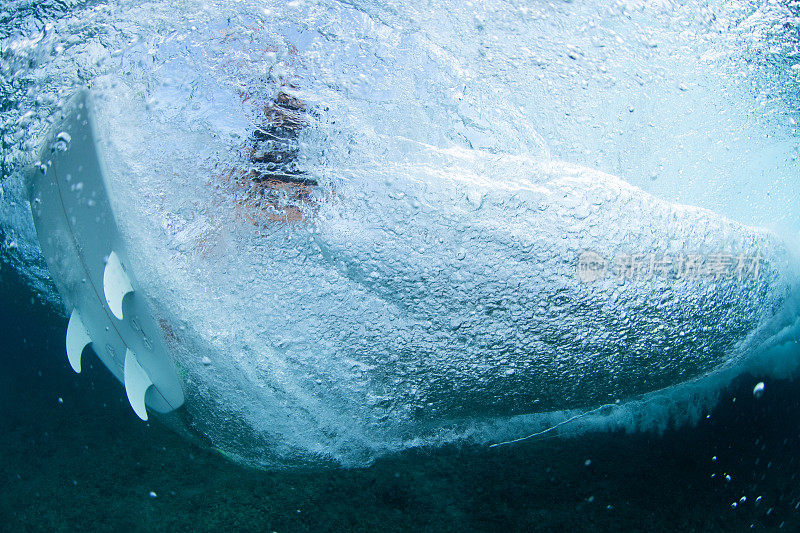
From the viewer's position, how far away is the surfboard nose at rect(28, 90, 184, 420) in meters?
1.05

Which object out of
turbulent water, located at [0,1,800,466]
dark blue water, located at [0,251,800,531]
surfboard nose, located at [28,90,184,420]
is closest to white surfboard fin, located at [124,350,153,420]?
surfboard nose, located at [28,90,184,420]

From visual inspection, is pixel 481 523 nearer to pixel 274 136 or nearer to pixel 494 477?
pixel 494 477

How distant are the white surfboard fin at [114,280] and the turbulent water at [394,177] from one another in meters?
0.06

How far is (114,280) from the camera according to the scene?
3.54 ft

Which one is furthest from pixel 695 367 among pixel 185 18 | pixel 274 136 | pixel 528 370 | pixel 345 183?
pixel 185 18

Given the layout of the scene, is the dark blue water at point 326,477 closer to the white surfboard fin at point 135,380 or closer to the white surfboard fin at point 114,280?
the white surfboard fin at point 135,380

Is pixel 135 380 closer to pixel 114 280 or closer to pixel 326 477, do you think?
pixel 114 280

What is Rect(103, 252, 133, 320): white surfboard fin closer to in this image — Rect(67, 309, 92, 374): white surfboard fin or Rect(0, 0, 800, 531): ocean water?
Rect(0, 0, 800, 531): ocean water

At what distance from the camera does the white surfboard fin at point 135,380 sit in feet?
4.03

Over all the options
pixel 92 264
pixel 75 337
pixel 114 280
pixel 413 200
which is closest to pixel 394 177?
pixel 413 200

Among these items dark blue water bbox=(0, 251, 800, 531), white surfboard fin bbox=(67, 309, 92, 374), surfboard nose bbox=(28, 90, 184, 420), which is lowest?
dark blue water bbox=(0, 251, 800, 531)

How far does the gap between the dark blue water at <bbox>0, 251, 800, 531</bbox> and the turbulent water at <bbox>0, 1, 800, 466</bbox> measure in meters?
0.57

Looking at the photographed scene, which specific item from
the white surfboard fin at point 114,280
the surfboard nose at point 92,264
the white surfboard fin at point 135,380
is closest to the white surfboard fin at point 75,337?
the surfboard nose at point 92,264

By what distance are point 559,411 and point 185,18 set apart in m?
1.73
